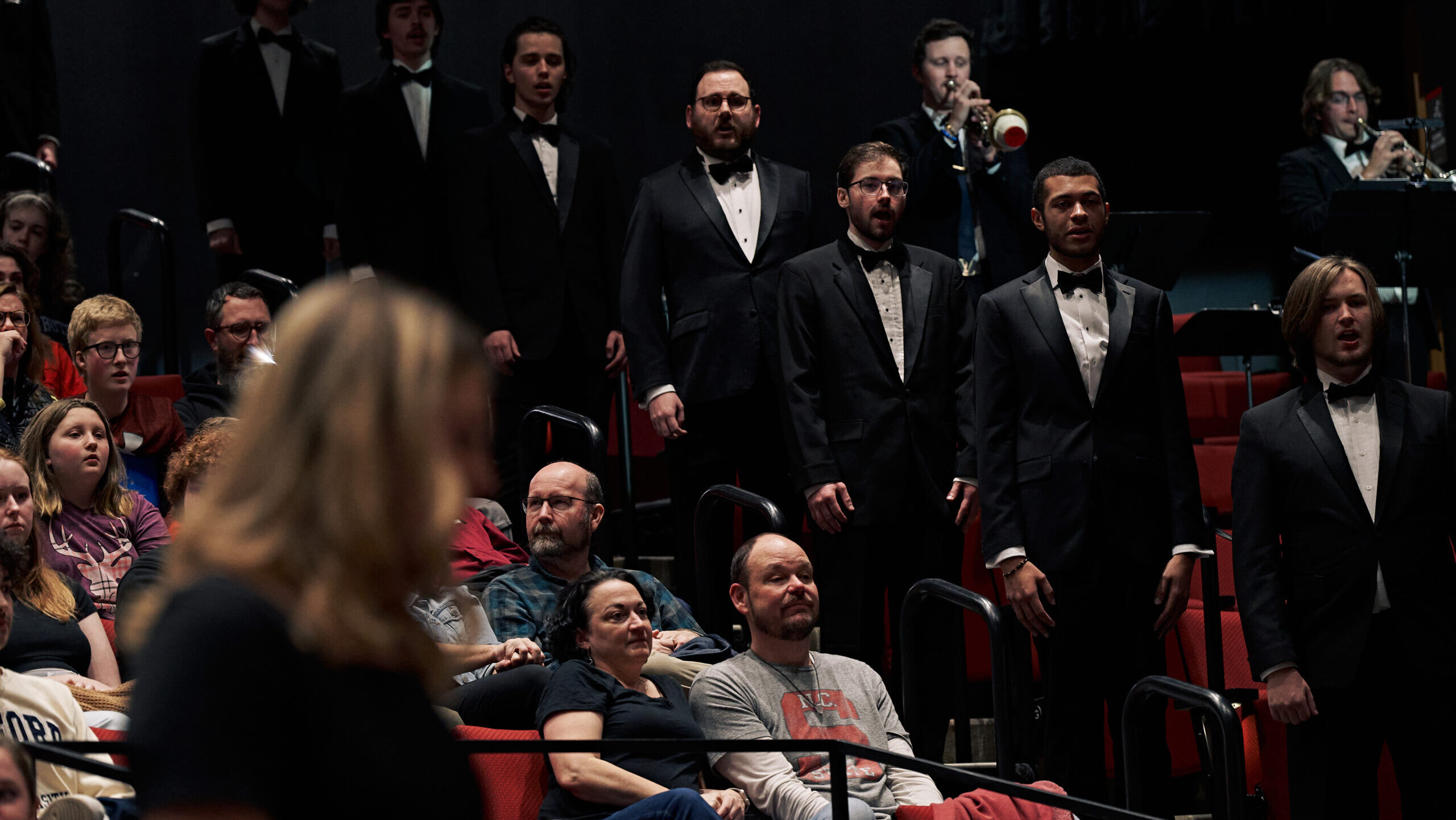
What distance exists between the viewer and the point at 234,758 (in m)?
0.85

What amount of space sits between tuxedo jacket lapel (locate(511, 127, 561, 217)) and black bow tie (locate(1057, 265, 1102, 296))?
66.3 inches

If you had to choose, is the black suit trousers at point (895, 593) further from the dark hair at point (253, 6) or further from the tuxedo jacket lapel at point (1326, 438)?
the dark hair at point (253, 6)

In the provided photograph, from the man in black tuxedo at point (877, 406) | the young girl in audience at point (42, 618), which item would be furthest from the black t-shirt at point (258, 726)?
the man in black tuxedo at point (877, 406)

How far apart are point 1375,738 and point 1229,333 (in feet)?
7.59

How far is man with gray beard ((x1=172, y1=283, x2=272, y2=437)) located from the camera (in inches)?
181

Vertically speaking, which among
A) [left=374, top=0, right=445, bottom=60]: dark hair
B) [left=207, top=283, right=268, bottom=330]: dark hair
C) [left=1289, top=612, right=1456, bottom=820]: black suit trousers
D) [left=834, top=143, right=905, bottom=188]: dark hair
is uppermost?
[left=374, top=0, right=445, bottom=60]: dark hair

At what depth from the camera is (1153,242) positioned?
5.61 metres

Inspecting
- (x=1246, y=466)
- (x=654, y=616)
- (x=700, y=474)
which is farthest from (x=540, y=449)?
(x=1246, y=466)

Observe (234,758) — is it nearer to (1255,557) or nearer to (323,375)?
(323,375)

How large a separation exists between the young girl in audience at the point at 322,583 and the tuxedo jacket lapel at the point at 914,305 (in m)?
2.97

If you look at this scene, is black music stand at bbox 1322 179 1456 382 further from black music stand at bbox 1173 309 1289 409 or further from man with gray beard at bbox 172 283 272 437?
man with gray beard at bbox 172 283 272 437

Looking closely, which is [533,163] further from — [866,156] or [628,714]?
[628,714]

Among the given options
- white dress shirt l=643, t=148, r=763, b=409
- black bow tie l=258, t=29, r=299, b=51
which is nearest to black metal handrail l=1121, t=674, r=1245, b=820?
white dress shirt l=643, t=148, r=763, b=409

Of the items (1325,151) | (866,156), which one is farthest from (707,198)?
(1325,151)
